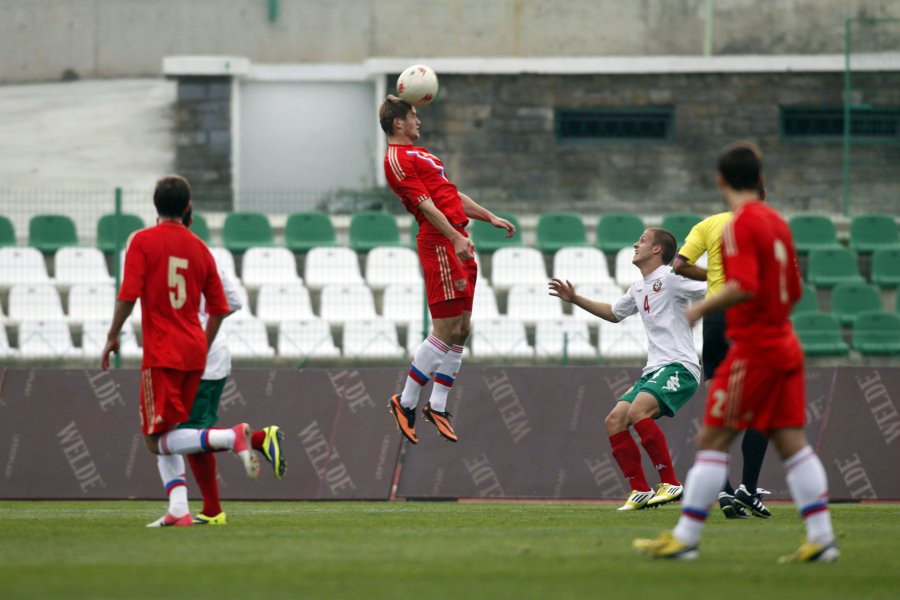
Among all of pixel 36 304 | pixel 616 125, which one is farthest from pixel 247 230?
pixel 616 125

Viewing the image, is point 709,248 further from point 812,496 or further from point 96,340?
point 96,340

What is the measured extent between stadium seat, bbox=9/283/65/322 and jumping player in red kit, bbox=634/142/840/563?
463 inches

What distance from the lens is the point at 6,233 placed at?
59.5 feet

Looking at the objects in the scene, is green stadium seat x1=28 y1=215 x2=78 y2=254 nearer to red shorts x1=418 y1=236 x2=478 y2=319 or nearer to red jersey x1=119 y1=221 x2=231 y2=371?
red shorts x1=418 y1=236 x2=478 y2=319

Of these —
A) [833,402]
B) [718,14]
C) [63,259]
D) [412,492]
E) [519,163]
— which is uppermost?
[718,14]

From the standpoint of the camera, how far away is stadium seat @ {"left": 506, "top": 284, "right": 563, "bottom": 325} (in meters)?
17.1

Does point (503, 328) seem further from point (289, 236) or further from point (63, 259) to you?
point (63, 259)

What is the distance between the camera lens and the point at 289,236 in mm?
18703

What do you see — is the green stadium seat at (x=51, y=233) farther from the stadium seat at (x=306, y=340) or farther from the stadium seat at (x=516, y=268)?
the stadium seat at (x=516, y=268)

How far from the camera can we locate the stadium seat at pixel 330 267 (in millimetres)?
17594

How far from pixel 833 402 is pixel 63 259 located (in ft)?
32.9

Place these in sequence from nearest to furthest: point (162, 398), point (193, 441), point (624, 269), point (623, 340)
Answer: point (162, 398) → point (193, 441) → point (623, 340) → point (624, 269)

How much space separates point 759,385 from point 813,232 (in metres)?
13.7

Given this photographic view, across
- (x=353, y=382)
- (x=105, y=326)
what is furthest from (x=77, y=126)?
(x=353, y=382)
